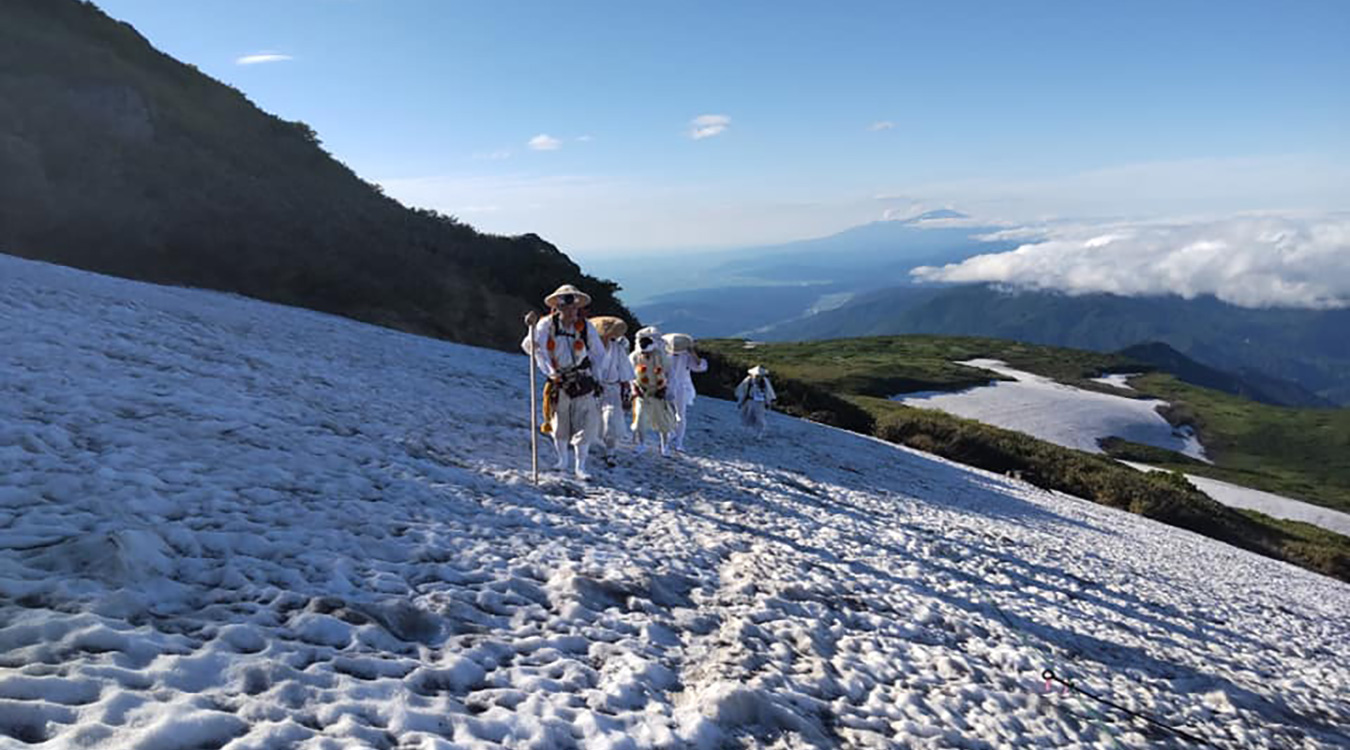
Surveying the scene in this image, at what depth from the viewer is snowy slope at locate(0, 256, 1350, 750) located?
4.69 metres

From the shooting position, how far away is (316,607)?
18.8 ft

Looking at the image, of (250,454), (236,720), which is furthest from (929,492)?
(236,720)

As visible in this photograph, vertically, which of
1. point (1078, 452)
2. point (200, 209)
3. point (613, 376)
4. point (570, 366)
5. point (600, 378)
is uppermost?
point (200, 209)

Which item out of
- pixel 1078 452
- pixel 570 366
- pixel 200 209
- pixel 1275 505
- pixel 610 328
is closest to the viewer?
pixel 570 366

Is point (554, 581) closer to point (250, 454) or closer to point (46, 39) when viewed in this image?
point (250, 454)

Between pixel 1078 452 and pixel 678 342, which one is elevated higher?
pixel 678 342

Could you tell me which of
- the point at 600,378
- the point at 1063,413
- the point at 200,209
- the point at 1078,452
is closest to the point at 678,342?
the point at 600,378

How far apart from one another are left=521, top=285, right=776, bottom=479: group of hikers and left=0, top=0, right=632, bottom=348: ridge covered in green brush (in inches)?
505

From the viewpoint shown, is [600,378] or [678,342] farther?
[678,342]

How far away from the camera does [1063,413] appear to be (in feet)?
242

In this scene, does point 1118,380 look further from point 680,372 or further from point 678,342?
point 678,342

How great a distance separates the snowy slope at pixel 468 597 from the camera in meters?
4.69

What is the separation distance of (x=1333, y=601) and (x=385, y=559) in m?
25.6

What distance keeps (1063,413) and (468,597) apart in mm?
79166
